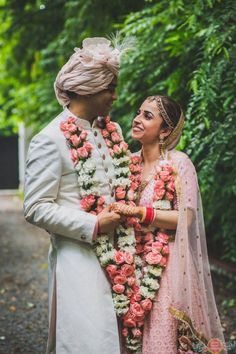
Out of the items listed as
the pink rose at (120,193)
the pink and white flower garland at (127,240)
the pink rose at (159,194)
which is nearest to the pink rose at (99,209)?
the pink and white flower garland at (127,240)

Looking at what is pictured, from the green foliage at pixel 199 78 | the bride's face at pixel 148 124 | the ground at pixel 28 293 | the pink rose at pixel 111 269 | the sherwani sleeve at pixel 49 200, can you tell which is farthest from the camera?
the ground at pixel 28 293

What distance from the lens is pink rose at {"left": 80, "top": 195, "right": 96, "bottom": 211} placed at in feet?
10.1

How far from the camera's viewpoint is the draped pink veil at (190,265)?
125 inches

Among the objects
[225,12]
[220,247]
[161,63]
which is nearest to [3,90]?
[220,247]

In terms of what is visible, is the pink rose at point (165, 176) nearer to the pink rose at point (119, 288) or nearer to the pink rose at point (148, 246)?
the pink rose at point (148, 246)

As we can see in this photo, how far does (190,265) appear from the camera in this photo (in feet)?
10.5

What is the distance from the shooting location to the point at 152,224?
10.5 ft

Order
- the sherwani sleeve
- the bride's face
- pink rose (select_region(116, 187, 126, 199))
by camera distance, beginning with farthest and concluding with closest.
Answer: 1. the bride's face
2. pink rose (select_region(116, 187, 126, 199))
3. the sherwani sleeve

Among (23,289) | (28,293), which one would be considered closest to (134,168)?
(28,293)

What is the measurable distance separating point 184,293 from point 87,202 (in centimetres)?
77

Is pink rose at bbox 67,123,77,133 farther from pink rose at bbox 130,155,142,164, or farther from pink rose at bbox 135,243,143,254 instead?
pink rose at bbox 135,243,143,254

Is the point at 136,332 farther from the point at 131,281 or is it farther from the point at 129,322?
the point at 131,281

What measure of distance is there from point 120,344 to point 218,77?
236 cm

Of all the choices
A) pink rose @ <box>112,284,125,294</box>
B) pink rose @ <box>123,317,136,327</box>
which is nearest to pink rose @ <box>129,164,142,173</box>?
pink rose @ <box>112,284,125,294</box>
